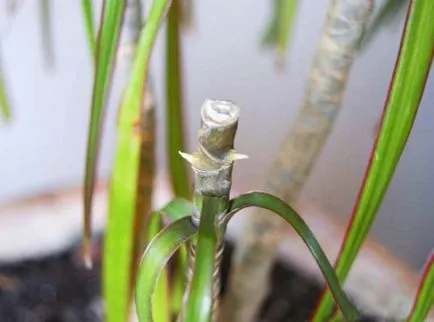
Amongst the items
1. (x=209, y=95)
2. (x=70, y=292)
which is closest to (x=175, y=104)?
(x=70, y=292)

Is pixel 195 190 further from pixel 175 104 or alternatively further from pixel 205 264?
pixel 175 104

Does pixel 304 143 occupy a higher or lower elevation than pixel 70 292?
higher

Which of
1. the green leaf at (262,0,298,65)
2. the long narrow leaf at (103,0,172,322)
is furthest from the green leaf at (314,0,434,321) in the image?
the green leaf at (262,0,298,65)

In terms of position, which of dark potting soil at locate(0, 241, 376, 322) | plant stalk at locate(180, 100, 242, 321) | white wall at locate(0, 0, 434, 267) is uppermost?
plant stalk at locate(180, 100, 242, 321)

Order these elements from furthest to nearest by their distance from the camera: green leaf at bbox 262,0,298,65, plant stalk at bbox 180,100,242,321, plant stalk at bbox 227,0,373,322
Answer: green leaf at bbox 262,0,298,65 < plant stalk at bbox 227,0,373,322 < plant stalk at bbox 180,100,242,321

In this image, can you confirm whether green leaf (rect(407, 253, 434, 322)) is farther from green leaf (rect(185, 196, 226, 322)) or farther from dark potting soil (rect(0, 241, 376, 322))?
dark potting soil (rect(0, 241, 376, 322))

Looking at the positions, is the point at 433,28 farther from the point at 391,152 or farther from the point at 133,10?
the point at 133,10

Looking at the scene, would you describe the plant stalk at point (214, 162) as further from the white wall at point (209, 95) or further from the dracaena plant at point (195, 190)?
the white wall at point (209, 95)

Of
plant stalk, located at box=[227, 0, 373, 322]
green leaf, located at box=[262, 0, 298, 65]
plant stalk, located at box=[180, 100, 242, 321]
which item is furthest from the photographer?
green leaf, located at box=[262, 0, 298, 65]
